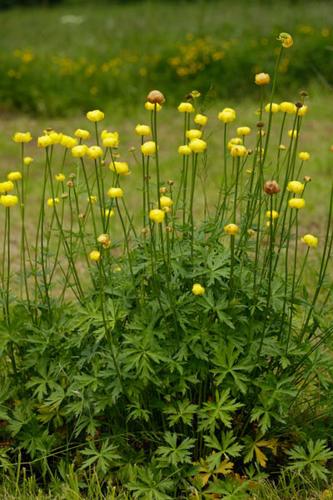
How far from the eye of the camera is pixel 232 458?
2.38 metres

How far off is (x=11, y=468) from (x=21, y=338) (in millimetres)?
393

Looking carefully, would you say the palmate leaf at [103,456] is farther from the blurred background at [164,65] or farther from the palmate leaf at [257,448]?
the blurred background at [164,65]

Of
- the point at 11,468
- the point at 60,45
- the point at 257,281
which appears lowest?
the point at 60,45

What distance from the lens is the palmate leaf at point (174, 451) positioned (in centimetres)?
212

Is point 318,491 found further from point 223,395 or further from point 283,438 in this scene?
point 223,395

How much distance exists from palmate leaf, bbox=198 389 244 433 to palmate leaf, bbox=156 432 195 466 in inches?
2.6

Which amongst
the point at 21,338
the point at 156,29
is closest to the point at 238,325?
the point at 21,338

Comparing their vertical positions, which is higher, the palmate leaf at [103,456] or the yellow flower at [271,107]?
the yellow flower at [271,107]

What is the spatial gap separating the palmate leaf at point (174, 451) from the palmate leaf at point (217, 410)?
0.07 m

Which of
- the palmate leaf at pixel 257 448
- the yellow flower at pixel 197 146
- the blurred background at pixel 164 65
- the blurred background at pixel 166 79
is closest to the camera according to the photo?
the yellow flower at pixel 197 146

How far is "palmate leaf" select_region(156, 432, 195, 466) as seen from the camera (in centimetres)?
212

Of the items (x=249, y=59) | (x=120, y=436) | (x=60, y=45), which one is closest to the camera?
(x=120, y=436)

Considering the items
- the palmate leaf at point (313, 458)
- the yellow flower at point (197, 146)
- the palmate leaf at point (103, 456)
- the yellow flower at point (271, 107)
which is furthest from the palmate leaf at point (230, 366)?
the yellow flower at point (271, 107)

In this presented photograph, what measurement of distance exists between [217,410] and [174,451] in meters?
0.17
